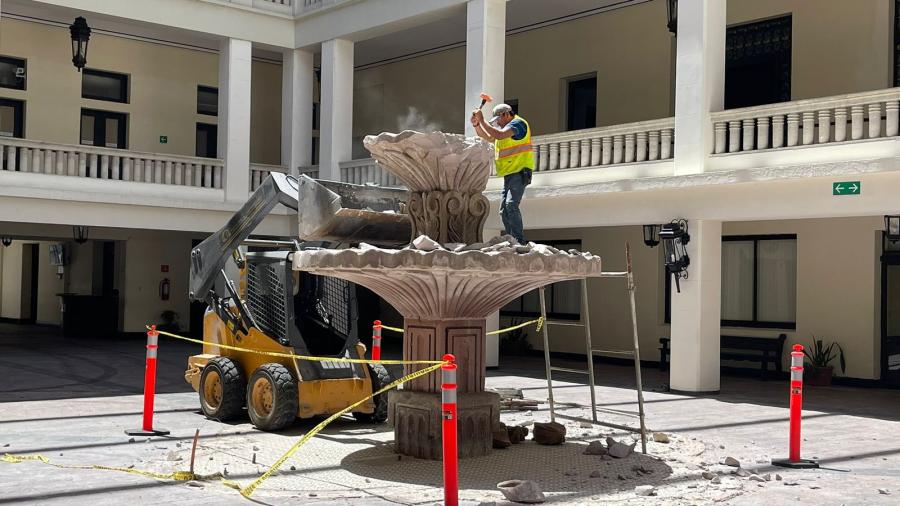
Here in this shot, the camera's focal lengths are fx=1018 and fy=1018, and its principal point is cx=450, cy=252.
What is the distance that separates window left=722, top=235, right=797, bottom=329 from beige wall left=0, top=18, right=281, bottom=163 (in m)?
12.9

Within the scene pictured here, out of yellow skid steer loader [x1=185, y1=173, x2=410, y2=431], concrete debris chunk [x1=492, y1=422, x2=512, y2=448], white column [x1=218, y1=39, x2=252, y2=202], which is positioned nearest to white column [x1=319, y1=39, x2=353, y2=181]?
white column [x1=218, y1=39, x2=252, y2=202]

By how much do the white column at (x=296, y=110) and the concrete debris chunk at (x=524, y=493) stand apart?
1580 centimetres

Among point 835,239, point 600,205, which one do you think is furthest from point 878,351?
point 600,205

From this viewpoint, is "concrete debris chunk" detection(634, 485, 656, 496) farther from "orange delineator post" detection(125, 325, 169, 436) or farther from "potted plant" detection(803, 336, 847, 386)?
"potted plant" detection(803, 336, 847, 386)

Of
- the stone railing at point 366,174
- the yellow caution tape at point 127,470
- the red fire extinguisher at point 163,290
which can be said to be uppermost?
the stone railing at point 366,174

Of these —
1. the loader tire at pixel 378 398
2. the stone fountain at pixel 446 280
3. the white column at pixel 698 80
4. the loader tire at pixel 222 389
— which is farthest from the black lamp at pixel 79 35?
the stone fountain at pixel 446 280

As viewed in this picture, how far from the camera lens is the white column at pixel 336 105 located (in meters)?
22.2

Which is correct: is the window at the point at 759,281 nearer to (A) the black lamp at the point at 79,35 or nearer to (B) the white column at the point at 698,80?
(B) the white column at the point at 698,80

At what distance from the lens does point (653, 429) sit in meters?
12.5

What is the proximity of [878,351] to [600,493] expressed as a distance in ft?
39.2

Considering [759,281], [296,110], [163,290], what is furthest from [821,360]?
[163,290]

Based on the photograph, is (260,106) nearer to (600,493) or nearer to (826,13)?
(826,13)

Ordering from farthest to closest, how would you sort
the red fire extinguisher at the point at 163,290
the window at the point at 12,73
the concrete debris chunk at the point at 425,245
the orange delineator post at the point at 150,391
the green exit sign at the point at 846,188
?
the red fire extinguisher at the point at 163,290, the window at the point at 12,73, the green exit sign at the point at 846,188, the orange delineator post at the point at 150,391, the concrete debris chunk at the point at 425,245

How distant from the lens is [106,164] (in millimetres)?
20641
